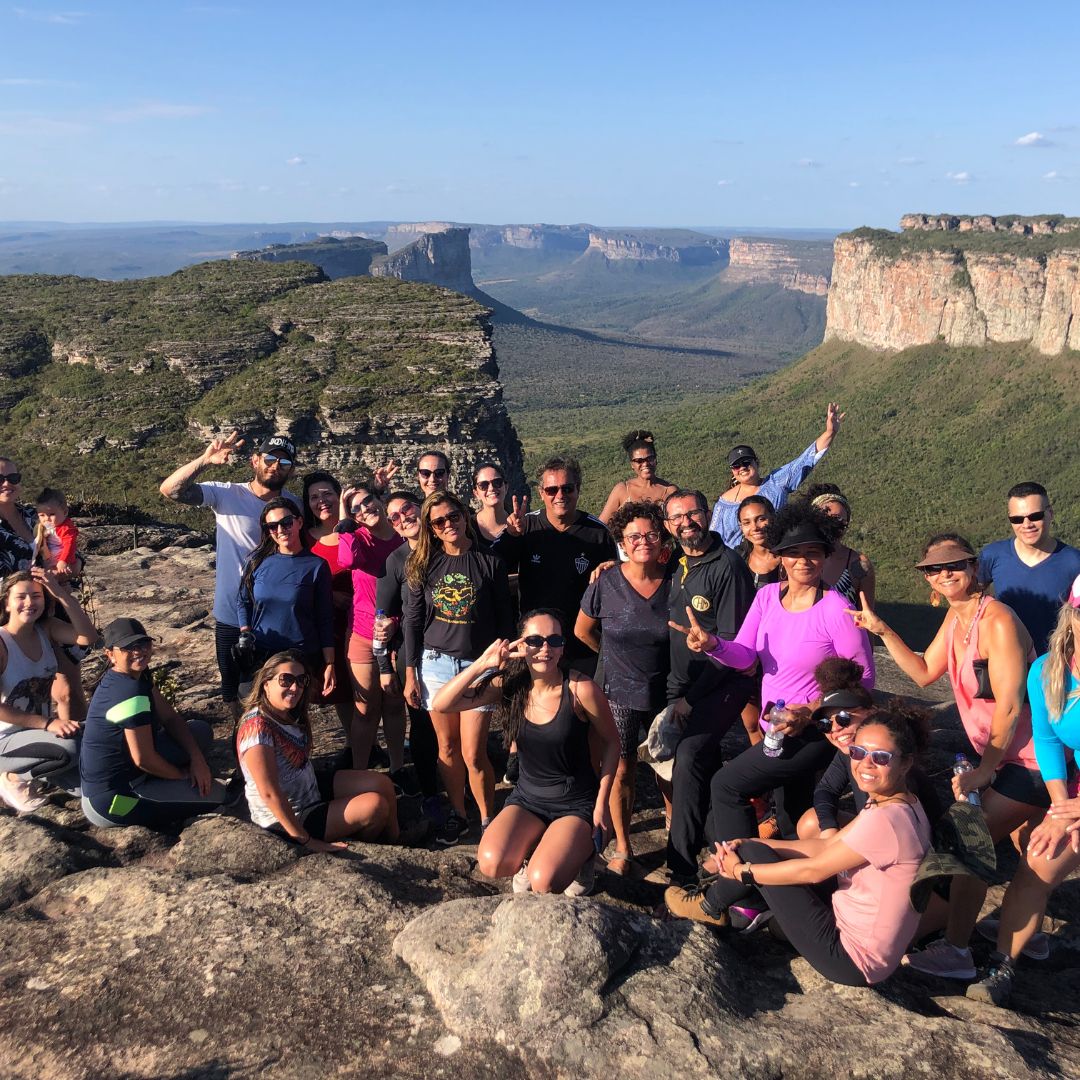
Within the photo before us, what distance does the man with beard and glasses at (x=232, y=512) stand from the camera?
21.4 ft

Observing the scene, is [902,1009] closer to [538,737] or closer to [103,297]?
[538,737]

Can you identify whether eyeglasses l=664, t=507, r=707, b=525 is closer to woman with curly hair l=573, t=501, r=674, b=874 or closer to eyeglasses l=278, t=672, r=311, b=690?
woman with curly hair l=573, t=501, r=674, b=874

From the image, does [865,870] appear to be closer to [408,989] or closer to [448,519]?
[408,989]

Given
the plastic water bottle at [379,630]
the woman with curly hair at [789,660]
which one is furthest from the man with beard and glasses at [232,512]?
the woman with curly hair at [789,660]

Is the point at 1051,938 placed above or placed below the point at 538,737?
below

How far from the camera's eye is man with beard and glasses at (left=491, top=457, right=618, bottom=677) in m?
6.39

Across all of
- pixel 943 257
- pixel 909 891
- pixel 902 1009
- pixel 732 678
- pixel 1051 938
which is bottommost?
pixel 1051 938

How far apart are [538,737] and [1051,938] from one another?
128 inches

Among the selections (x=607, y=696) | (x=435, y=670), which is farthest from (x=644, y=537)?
(x=435, y=670)

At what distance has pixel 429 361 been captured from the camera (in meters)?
43.6

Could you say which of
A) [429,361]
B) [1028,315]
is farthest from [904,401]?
[429,361]

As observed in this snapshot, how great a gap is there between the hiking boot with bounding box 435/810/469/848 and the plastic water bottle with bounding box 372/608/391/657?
49.2 inches

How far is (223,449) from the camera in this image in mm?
6879

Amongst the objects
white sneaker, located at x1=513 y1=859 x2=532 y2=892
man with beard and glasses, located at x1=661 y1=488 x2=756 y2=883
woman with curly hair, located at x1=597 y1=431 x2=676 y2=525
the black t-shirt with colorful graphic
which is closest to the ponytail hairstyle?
man with beard and glasses, located at x1=661 y1=488 x2=756 y2=883
